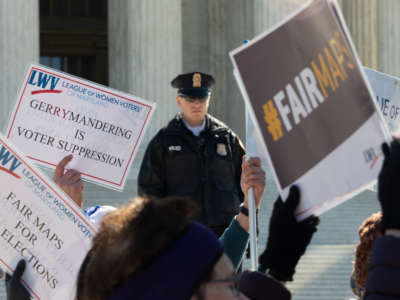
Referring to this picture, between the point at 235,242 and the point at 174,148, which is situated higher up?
the point at 174,148

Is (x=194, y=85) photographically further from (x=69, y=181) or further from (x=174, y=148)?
(x=69, y=181)

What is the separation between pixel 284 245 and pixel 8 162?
2046 mm

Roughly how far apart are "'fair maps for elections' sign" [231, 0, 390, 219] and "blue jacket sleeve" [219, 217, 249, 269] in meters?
0.73

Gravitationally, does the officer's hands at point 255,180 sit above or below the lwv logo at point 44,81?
below

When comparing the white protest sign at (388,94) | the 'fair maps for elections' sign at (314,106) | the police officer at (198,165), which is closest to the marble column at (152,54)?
the police officer at (198,165)

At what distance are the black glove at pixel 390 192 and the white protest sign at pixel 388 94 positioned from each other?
4781 mm

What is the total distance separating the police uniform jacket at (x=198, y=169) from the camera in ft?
26.1

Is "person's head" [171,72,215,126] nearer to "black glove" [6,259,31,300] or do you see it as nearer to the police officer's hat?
the police officer's hat

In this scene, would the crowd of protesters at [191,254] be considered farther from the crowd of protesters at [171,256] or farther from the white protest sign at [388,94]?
the white protest sign at [388,94]

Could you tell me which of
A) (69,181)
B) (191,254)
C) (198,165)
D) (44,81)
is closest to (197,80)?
(198,165)

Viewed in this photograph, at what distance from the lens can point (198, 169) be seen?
805cm

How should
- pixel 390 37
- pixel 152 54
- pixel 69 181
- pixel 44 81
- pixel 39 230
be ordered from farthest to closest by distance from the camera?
pixel 390 37 → pixel 152 54 → pixel 44 81 → pixel 69 181 → pixel 39 230

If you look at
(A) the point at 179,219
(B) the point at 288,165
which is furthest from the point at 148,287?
(B) the point at 288,165

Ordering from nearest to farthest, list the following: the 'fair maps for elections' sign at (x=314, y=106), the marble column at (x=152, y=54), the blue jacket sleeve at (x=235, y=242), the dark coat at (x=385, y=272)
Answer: the dark coat at (x=385, y=272)
the 'fair maps for elections' sign at (x=314, y=106)
the blue jacket sleeve at (x=235, y=242)
the marble column at (x=152, y=54)
